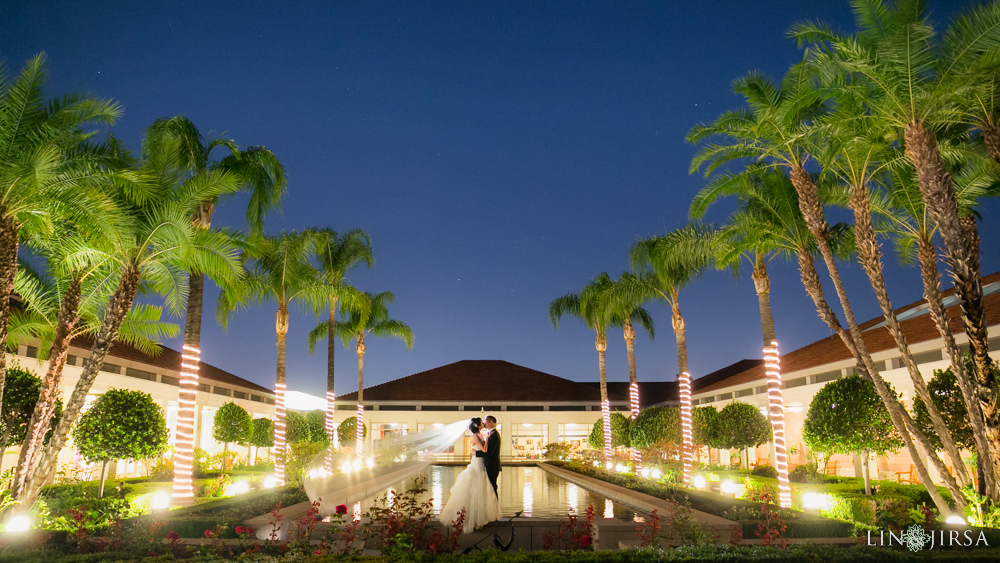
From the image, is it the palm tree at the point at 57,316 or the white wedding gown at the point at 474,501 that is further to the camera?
the palm tree at the point at 57,316

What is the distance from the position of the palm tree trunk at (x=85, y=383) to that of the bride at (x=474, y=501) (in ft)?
22.5

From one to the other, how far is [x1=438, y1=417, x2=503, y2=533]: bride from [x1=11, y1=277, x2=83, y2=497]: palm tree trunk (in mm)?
7320

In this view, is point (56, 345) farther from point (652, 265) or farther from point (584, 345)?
point (584, 345)

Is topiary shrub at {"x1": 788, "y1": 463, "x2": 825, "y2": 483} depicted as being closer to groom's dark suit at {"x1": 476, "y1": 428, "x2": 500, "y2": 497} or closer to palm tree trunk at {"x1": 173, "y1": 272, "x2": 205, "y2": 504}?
groom's dark suit at {"x1": 476, "y1": 428, "x2": 500, "y2": 497}

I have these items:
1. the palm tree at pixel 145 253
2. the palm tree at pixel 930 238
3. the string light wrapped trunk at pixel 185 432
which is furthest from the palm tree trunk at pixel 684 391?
the palm tree at pixel 145 253

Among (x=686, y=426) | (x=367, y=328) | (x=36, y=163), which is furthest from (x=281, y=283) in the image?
(x=686, y=426)

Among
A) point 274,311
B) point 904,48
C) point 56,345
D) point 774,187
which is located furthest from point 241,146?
point 904,48

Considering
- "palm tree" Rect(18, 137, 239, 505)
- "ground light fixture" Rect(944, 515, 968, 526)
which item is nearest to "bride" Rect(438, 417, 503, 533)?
"palm tree" Rect(18, 137, 239, 505)

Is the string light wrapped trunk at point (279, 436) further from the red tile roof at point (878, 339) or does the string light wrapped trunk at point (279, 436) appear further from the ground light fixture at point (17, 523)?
the red tile roof at point (878, 339)

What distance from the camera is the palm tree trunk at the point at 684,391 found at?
2200 centimetres

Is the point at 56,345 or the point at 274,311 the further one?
the point at 274,311

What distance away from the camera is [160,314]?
18.0 m

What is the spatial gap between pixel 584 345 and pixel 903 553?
70.8 metres

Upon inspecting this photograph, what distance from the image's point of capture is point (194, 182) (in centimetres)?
1381
